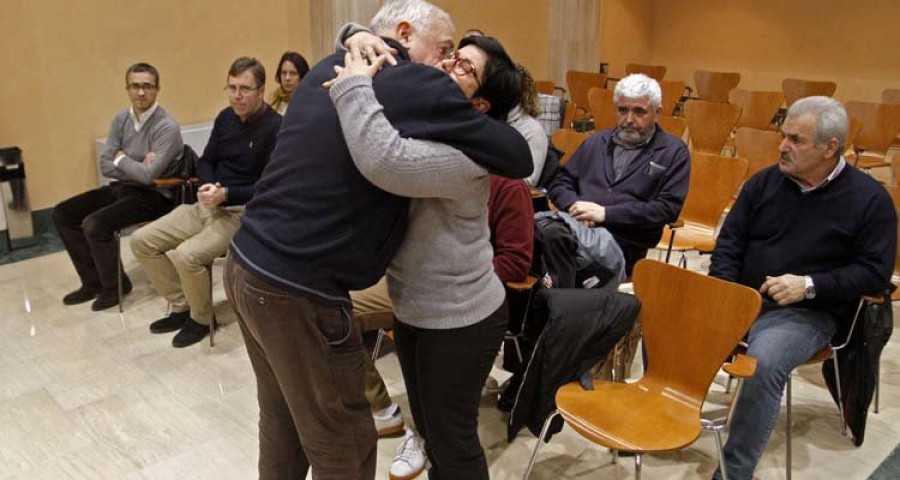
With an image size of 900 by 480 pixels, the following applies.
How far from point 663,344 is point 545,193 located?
4.19ft

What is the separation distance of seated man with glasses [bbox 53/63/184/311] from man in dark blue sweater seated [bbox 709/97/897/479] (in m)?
2.88

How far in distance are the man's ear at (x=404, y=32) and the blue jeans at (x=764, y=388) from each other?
1.57 metres

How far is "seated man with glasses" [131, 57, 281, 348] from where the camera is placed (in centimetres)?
368

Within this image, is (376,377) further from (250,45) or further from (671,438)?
(250,45)

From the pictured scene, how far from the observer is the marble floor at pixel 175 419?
9.12 feet

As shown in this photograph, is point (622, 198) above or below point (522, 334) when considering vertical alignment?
above

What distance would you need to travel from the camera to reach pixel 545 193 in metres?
3.67

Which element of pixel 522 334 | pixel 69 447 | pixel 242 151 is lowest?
pixel 69 447

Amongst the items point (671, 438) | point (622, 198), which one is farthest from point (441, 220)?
point (622, 198)

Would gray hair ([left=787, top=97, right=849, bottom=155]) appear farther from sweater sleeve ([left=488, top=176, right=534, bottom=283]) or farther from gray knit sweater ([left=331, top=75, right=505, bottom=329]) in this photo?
gray knit sweater ([left=331, top=75, right=505, bottom=329])

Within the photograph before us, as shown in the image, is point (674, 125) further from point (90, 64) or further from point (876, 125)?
point (90, 64)

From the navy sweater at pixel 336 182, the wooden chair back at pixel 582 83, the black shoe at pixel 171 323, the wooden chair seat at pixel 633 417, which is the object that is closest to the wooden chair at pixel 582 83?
the wooden chair back at pixel 582 83

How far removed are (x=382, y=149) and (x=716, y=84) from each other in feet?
23.1

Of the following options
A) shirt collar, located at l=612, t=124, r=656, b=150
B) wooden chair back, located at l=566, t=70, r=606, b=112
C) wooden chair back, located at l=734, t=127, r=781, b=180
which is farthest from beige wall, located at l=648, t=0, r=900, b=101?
shirt collar, located at l=612, t=124, r=656, b=150
